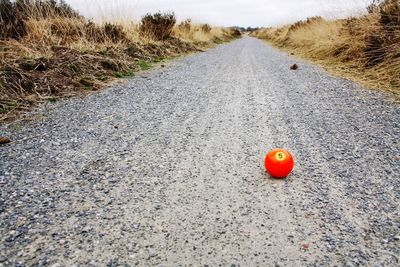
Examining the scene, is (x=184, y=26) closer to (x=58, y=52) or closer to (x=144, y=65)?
(x=144, y=65)

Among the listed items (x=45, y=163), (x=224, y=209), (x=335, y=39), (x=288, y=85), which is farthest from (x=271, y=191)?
(x=335, y=39)

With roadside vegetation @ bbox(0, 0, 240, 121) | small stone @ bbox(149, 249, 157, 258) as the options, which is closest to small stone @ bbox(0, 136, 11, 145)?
roadside vegetation @ bbox(0, 0, 240, 121)

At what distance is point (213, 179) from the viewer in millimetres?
2484

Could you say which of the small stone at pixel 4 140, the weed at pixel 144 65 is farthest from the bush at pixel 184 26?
the small stone at pixel 4 140

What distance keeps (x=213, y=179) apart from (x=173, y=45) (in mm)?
10021

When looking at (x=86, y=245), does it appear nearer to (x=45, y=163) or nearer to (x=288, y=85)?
(x=45, y=163)

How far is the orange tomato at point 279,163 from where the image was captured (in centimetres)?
236

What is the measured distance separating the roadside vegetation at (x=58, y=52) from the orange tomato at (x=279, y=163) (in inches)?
125

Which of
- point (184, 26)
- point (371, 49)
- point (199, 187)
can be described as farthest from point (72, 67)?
point (184, 26)

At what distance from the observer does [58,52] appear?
6.28m

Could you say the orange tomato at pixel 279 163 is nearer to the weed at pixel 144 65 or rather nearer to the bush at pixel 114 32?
the weed at pixel 144 65

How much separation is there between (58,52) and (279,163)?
5.47 metres

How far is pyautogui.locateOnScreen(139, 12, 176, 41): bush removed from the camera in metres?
11.1

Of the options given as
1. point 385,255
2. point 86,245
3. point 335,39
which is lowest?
point 385,255
